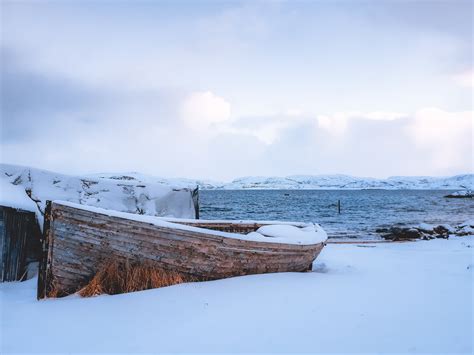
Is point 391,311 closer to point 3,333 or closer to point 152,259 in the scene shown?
point 152,259

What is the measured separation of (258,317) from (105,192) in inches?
285

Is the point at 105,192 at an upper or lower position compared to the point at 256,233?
upper

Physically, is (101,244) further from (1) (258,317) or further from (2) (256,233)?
(2) (256,233)

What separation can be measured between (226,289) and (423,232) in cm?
1540

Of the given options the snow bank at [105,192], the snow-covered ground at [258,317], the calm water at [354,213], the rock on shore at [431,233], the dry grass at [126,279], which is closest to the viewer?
the snow-covered ground at [258,317]

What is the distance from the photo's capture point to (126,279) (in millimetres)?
5484

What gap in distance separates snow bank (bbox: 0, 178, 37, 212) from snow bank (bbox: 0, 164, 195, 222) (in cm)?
23

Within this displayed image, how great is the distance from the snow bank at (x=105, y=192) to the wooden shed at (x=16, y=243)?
86 cm

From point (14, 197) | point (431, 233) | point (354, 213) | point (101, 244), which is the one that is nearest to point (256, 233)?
point (101, 244)

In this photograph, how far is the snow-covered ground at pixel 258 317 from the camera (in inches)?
147

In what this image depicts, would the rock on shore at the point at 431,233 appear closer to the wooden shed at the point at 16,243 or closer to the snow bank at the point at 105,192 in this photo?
the snow bank at the point at 105,192

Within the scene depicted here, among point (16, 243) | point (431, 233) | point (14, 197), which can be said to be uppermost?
point (14, 197)

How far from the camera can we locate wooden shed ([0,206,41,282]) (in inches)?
265

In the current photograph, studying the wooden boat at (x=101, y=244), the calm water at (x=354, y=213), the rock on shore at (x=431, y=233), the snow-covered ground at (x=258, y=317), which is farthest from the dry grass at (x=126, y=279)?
the calm water at (x=354, y=213)
